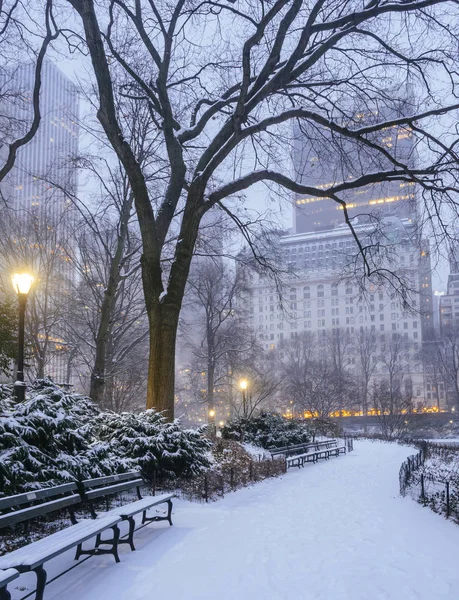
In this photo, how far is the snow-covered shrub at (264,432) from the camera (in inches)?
829

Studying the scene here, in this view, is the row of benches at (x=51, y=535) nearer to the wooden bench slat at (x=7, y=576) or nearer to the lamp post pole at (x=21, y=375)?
the wooden bench slat at (x=7, y=576)

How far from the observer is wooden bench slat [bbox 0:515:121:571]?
12.2 feet

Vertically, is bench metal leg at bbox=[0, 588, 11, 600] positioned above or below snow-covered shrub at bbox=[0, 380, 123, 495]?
below

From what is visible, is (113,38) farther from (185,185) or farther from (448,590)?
(448,590)

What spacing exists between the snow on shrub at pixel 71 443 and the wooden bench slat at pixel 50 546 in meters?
1.17

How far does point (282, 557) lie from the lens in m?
5.90

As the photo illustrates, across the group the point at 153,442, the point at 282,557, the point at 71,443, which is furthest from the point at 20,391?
the point at 282,557

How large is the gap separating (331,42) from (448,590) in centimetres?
1054

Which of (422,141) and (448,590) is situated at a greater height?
(422,141)

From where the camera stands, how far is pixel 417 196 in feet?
40.5

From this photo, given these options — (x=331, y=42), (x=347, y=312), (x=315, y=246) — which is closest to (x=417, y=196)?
(x=331, y=42)

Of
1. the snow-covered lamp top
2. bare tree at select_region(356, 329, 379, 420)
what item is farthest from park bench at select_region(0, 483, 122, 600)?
bare tree at select_region(356, 329, 379, 420)

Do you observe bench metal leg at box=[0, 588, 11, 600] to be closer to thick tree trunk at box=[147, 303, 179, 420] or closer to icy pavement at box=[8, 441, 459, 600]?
icy pavement at box=[8, 441, 459, 600]

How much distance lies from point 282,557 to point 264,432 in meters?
16.0
